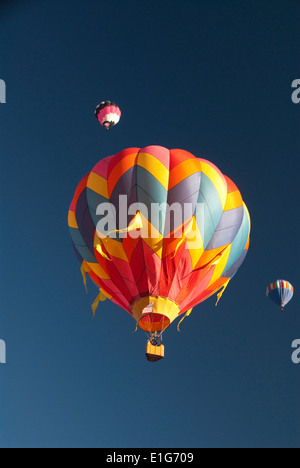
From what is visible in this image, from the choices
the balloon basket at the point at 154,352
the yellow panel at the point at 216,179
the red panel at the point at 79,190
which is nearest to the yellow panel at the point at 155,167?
the yellow panel at the point at 216,179

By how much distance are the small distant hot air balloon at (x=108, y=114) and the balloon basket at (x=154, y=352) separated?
16.4 ft

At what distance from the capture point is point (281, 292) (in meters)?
18.1

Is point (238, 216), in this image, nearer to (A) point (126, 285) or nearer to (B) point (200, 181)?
(B) point (200, 181)

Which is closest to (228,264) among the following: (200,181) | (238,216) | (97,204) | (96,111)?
(238,216)

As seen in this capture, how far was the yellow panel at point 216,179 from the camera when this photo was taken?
14992 mm

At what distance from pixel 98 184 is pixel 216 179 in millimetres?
2426

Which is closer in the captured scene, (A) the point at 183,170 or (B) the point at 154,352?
(B) the point at 154,352

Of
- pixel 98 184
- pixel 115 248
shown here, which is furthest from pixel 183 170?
pixel 115 248

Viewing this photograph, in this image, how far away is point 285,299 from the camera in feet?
59.3

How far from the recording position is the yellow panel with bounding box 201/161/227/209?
15.0 metres

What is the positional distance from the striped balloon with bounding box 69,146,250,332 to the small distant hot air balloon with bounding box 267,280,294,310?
9.90 ft

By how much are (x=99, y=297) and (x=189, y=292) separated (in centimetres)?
210
